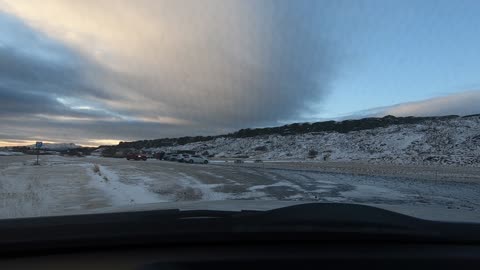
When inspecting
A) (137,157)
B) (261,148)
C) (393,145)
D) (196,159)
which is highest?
(261,148)

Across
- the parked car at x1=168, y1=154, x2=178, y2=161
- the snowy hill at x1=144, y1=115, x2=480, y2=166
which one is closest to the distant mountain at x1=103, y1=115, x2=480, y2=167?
the snowy hill at x1=144, y1=115, x2=480, y2=166

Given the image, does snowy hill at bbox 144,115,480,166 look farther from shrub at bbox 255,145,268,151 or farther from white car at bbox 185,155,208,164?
white car at bbox 185,155,208,164

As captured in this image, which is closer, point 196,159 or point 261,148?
point 196,159

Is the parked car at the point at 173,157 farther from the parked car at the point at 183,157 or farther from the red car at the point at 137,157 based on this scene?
the red car at the point at 137,157

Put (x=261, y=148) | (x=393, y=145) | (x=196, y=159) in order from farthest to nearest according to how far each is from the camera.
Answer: (x=261, y=148) → (x=393, y=145) → (x=196, y=159)

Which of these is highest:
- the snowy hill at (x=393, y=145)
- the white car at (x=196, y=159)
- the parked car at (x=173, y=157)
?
the snowy hill at (x=393, y=145)

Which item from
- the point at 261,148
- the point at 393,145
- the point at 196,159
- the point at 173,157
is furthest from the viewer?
the point at 261,148

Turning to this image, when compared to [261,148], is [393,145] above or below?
below

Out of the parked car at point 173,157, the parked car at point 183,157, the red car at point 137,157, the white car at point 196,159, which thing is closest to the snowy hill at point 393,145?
the white car at point 196,159

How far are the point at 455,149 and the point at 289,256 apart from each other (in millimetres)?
95460

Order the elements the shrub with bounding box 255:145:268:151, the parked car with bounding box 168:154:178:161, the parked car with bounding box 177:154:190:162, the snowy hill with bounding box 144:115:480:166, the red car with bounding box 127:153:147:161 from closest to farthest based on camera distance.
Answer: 1. the parked car with bounding box 177:154:190:162
2. the parked car with bounding box 168:154:178:161
3. the red car with bounding box 127:153:147:161
4. the snowy hill with bounding box 144:115:480:166
5. the shrub with bounding box 255:145:268:151

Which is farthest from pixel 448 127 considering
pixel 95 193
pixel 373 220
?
pixel 373 220

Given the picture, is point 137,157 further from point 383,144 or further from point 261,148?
point 261,148

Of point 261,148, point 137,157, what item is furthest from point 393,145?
point 137,157
